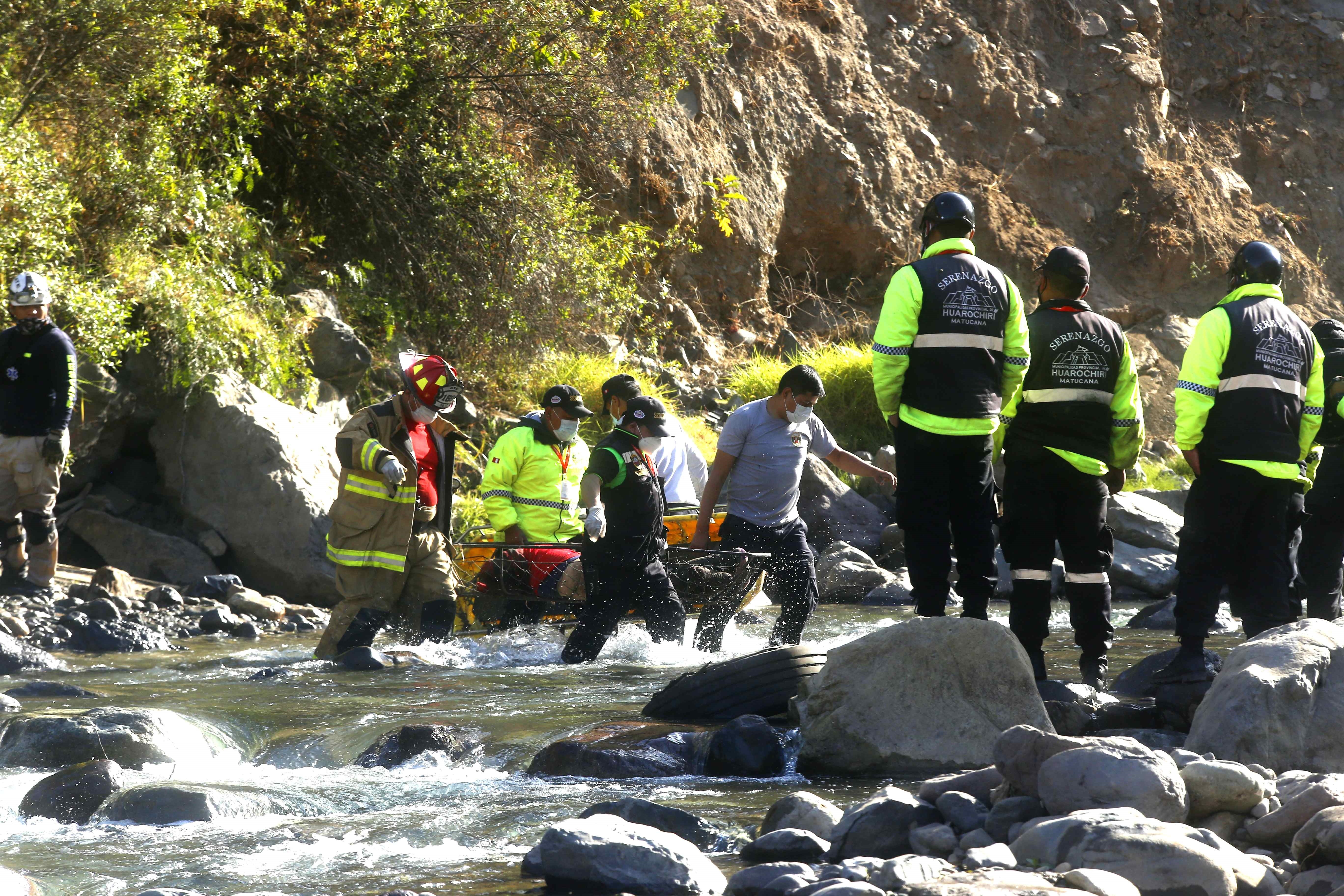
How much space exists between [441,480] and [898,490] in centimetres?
314

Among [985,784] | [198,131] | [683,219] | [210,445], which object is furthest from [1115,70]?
[985,784]

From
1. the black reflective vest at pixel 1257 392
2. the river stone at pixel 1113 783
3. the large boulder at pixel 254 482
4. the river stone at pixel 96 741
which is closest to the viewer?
the river stone at pixel 1113 783

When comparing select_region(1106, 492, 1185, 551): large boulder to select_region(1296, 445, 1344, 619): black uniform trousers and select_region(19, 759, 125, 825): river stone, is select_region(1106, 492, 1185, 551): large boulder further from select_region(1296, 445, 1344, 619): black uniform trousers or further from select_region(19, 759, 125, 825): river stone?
select_region(19, 759, 125, 825): river stone

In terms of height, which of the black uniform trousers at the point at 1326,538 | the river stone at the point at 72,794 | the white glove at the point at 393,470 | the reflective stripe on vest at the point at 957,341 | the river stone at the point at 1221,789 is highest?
the reflective stripe on vest at the point at 957,341

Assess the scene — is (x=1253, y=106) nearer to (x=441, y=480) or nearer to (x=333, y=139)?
(x=333, y=139)

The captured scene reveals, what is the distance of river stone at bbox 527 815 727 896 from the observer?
3848 millimetres

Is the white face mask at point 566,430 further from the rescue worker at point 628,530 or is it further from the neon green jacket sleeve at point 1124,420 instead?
the neon green jacket sleeve at point 1124,420

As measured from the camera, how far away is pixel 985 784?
177 inches

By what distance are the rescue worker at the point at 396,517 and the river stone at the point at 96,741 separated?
1974 millimetres

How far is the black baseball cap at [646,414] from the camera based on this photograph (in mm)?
7656

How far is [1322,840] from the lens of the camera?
12.0 ft

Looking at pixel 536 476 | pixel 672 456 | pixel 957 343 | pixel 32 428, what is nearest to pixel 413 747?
pixel 957 343

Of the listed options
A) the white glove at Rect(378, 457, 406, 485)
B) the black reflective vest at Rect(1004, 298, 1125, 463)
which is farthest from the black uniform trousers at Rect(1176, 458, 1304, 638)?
the white glove at Rect(378, 457, 406, 485)

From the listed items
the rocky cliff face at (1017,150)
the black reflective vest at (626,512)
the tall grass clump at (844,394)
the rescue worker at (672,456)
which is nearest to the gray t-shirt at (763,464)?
the rescue worker at (672,456)
